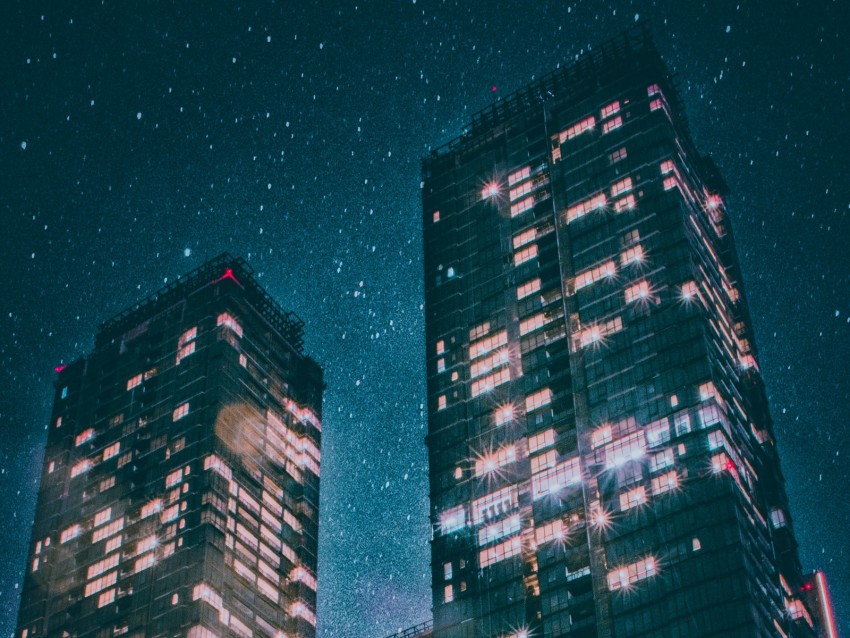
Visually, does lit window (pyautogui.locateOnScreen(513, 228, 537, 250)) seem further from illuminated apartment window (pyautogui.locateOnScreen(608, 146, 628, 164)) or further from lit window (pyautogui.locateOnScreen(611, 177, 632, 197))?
illuminated apartment window (pyautogui.locateOnScreen(608, 146, 628, 164))

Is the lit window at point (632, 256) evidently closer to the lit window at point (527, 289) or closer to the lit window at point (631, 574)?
the lit window at point (527, 289)

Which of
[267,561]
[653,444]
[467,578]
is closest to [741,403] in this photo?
[653,444]

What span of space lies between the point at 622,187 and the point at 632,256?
11205mm

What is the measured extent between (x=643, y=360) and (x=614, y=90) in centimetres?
Answer: 4501

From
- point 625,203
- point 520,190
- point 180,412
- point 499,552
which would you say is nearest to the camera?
point 499,552

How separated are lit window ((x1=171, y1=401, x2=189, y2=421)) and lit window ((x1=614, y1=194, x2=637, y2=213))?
72.0 meters

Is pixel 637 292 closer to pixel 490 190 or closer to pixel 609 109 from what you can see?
pixel 609 109

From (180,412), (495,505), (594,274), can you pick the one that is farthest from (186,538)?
(594,274)

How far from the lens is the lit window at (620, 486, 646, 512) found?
13900cm

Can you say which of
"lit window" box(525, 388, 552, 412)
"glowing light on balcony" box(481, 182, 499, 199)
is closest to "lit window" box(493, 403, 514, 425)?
"lit window" box(525, 388, 552, 412)

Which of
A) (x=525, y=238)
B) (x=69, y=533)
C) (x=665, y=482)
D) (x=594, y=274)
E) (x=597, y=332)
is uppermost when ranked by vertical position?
(x=525, y=238)

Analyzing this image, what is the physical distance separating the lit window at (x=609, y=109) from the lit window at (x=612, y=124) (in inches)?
50.7

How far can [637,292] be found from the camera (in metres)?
154

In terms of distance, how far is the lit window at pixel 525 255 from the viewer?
169000 millimetres
